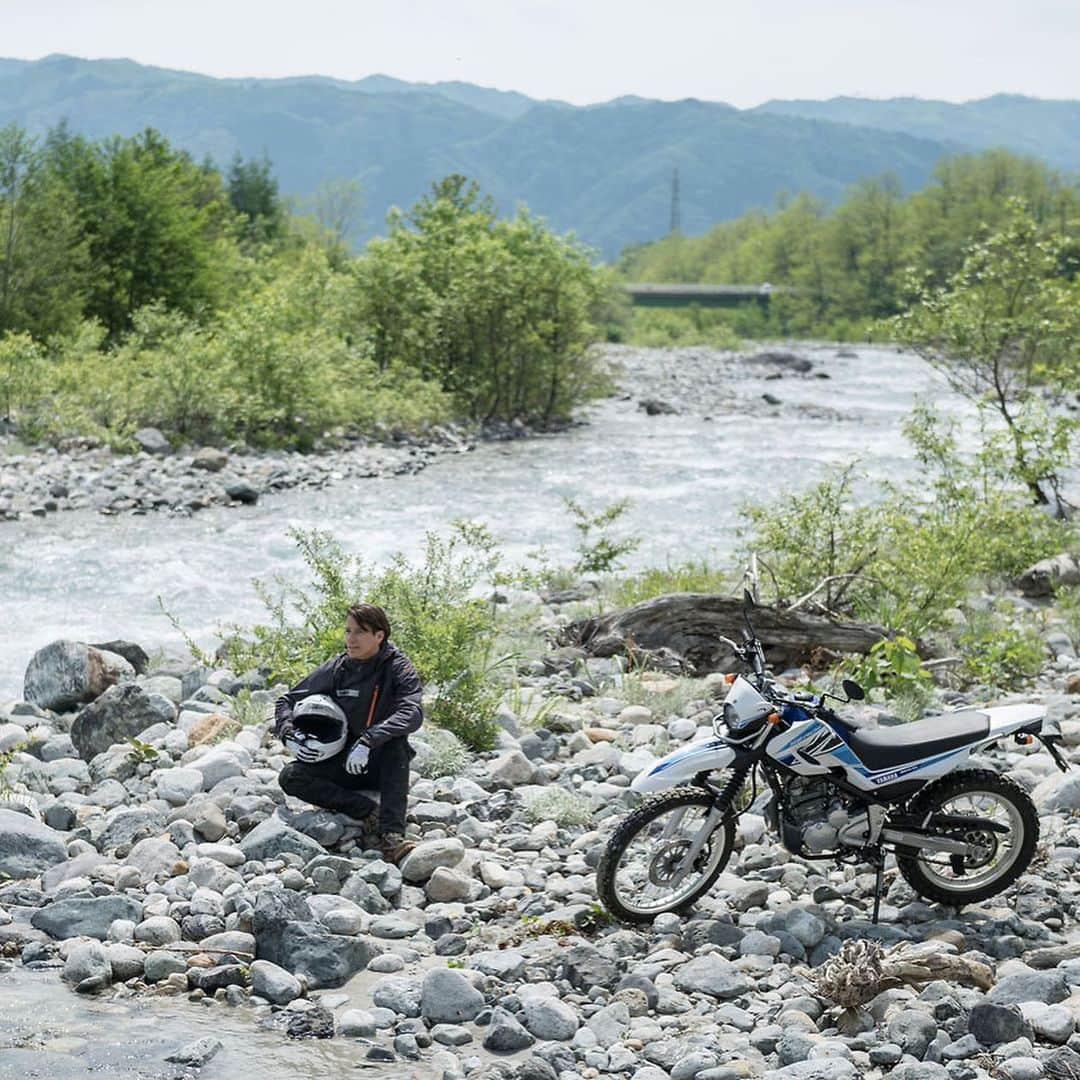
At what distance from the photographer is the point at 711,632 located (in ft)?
33.9

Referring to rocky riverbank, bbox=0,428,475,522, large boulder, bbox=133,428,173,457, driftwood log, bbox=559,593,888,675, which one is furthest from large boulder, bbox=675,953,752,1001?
large boulder, bbox=133,428,173,457

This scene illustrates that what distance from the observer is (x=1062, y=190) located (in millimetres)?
85562

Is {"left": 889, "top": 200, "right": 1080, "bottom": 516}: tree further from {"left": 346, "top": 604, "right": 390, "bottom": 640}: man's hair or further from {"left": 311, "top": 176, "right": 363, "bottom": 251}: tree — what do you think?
{"left": 311, "top": 176, "right": 363, "bottom": 251}: tree

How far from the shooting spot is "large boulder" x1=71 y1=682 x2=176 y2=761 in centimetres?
820

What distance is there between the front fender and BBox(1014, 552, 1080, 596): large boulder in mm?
8250

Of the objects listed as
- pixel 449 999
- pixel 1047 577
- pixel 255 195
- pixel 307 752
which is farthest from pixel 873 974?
pixel 255 195

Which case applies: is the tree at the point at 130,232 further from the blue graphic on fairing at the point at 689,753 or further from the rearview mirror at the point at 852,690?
the rearview mirror at the point at 852,690

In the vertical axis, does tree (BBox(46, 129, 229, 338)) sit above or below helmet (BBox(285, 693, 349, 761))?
above

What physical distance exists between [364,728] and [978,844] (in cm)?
280

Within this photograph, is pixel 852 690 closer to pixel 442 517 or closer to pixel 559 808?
pixel 559 808

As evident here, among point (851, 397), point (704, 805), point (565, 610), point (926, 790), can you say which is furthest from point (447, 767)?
point (851, 397)

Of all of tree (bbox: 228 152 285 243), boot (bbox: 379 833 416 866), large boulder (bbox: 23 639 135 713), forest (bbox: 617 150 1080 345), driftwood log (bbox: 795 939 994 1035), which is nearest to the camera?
driftwood log (bbox: 795 939 994 1035)

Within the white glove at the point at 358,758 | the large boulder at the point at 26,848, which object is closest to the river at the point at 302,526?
the large boulder at the point at 26,848

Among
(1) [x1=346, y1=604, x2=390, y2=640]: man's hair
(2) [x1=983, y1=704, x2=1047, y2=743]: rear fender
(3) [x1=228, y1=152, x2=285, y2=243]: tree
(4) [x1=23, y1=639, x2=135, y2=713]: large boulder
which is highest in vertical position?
(3) [x1=228, y1=152, x2=285, y2=243]: tree
